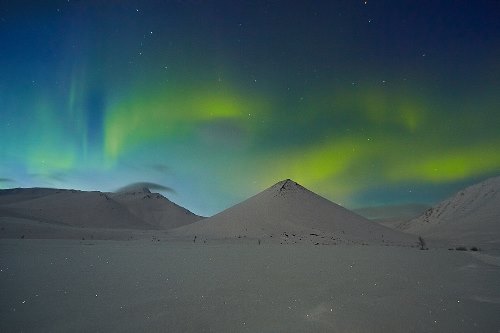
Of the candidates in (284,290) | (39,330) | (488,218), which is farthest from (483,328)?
(488,218)

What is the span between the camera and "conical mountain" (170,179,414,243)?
161 feet

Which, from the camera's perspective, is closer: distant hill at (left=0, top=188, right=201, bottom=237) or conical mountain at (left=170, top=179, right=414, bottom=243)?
conical mountain at (left=170, top=179, right=414, bottom=243)

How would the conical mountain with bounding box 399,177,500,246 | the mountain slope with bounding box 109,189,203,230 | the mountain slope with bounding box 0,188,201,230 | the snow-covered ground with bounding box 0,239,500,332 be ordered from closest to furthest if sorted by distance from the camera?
the snow-covered ground with bounding box 0,239,500,332
the conical mountain with bounding box 399,177,500,246
the mountain slope with bounding box 0,188,201,230
the mountain slope with bounding box 109,189,203,230

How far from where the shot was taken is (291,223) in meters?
54.3

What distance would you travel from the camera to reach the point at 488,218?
68438mm

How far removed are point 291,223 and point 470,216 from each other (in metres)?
53.3

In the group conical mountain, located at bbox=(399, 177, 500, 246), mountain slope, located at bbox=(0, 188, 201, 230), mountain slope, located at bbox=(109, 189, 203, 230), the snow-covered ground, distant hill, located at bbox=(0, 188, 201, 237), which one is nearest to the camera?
the snow-covered ground

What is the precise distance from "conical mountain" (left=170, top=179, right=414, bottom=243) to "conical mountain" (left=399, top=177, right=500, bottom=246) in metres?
13.5

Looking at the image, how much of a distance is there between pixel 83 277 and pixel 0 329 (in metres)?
5.11

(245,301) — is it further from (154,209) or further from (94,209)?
(154,209)

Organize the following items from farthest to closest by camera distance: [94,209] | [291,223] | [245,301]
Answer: [94,209] → [291,223] → [245,301]

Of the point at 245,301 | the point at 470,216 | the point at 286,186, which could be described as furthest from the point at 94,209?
the point at 245,301

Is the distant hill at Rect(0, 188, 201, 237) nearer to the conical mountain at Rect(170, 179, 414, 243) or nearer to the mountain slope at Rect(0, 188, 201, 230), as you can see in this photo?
the mountain slope at Rect(0, 188, 201, 230)

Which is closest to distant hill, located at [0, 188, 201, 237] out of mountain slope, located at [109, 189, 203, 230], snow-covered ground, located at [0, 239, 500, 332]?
mountain slope, located at [109, 189, 203, 230]
